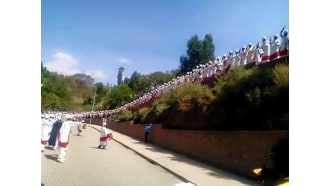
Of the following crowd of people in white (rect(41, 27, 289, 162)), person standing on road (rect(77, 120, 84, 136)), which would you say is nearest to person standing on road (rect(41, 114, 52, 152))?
crowd of people in white (rect(41, 27, 289, 162))

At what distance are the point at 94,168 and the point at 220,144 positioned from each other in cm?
128

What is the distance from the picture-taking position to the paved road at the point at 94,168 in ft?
7.15

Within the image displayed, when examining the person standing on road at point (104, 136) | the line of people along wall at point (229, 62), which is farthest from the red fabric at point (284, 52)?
the person standing on road at point (104, 136)

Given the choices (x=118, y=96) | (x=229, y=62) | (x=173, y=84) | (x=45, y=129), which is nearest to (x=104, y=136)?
(x=118, y=96)

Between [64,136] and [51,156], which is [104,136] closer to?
[64,136]

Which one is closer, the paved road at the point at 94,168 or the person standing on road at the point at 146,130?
the paved road at the point at 94,168

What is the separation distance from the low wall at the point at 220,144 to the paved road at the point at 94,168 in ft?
0.66

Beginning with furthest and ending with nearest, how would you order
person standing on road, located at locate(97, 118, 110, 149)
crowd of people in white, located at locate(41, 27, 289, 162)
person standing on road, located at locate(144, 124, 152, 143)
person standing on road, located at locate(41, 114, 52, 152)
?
person standing on road, located at locate(144, 124, 152, 143) < person standing on road, located at locate(97, 118, 110, 149) < crowd of people in white, located at locate(41, 27, 289, 162) < person standing on road, located at locate(41, 114, 52, 152)

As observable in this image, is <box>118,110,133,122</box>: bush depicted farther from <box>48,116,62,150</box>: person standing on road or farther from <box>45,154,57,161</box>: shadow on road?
<box>45,154,57,161</box>: shadow on road

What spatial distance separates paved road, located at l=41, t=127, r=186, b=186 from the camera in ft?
7.15

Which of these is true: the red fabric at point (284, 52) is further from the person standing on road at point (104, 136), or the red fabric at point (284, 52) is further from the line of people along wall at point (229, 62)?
the person standing on road at point (104, 136)

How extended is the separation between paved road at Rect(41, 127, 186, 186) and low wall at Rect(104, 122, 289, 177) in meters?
0.20
